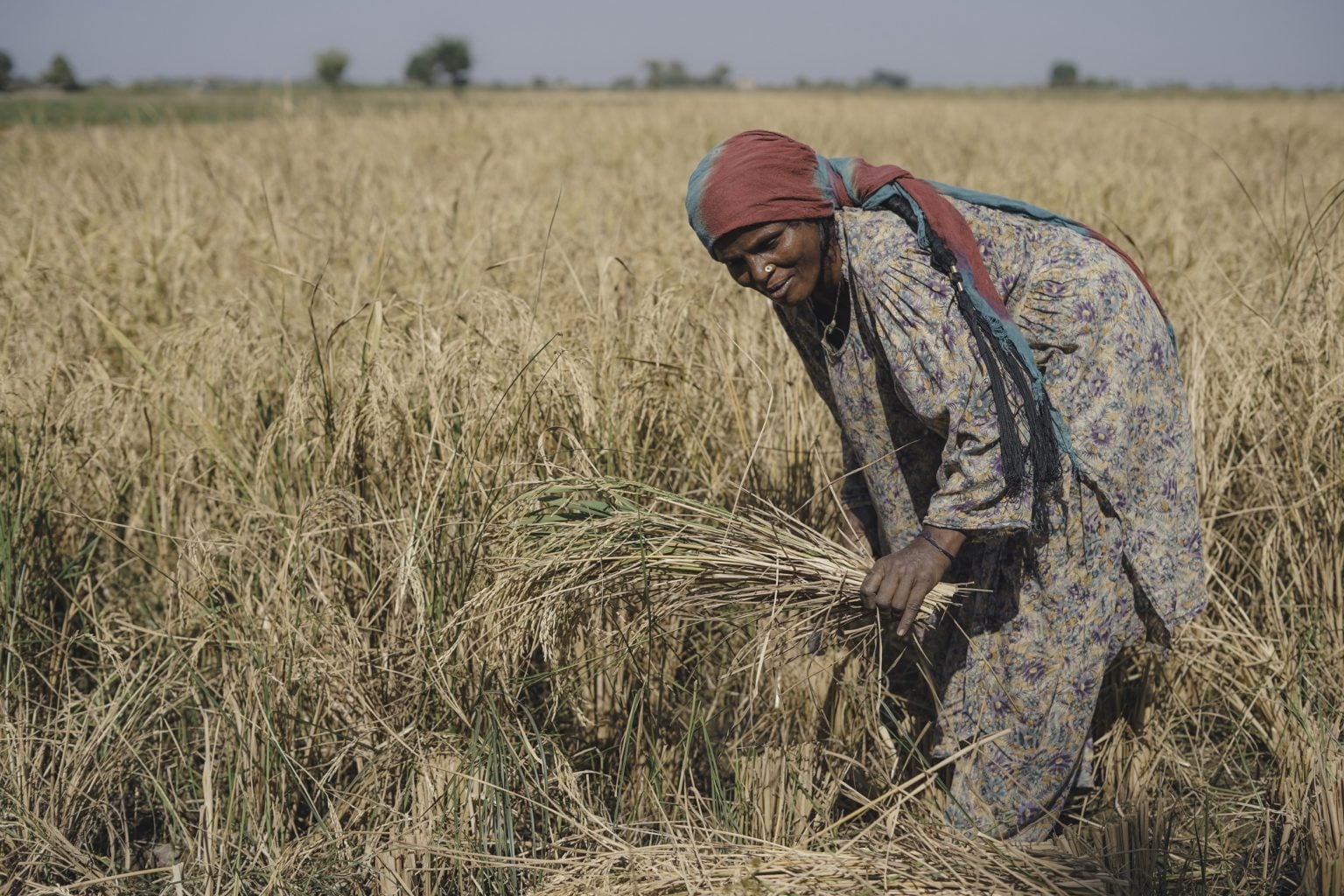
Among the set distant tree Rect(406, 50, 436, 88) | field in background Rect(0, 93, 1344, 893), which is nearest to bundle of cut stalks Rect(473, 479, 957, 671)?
field in background Rect(0, 93, 1344, 893)

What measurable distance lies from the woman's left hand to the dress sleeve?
1.3 inches

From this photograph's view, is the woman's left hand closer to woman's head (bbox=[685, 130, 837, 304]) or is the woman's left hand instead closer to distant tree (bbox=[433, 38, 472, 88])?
woman's head (bbox=[685, 130, 837, 304])

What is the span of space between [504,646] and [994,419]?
0.82m

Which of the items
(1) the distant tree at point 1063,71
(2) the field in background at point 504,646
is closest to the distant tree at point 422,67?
(1) the distant tree at point 1063,71

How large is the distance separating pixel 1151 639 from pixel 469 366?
1353 millimetres

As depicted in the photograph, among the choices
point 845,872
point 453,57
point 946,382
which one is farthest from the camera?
point 453,57

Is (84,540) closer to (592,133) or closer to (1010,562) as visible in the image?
(1010,562)

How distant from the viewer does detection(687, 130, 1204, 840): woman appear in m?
1.28

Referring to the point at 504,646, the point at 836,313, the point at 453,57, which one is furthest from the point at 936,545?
the point at 453,57

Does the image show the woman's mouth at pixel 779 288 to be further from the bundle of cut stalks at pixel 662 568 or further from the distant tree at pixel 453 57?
the distant tree at pixel 453 57

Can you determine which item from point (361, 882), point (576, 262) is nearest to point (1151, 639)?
point (361, 882)

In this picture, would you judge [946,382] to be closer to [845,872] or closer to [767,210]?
[767,210]

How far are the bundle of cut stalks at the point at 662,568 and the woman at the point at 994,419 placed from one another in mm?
140

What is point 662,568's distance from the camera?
1.51 meters
